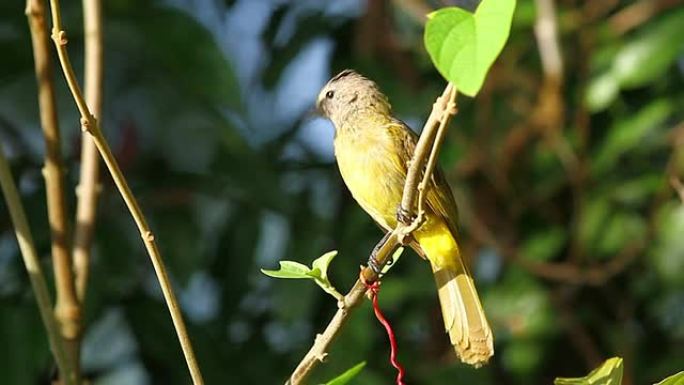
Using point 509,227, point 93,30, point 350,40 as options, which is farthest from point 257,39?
point 93,30

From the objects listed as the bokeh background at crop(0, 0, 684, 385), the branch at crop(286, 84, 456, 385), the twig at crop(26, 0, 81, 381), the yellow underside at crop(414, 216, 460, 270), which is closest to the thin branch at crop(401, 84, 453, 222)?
the branch at crop(286, 84, 456, 385)

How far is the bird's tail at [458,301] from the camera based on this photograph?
1749mm

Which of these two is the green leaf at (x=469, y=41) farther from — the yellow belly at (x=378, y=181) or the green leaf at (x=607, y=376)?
the yellow belly at (x=378, y=181)

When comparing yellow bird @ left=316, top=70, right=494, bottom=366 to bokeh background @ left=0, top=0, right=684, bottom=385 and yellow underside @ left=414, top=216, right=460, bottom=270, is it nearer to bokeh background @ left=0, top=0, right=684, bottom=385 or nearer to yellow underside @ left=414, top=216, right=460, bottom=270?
yellow underside @ left=414, top=216, right=460, bottom=270

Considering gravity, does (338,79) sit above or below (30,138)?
below

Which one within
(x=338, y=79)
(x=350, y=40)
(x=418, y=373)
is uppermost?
(x=350, y=40)

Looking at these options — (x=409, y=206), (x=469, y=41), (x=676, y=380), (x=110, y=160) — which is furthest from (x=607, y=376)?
(x=110, y=160)

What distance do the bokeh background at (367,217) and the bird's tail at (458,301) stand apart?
56 cm

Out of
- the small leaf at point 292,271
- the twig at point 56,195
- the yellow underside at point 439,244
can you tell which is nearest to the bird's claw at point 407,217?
the small leaf at point 292,271

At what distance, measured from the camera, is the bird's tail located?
175cm

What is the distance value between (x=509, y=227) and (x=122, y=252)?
91 cm

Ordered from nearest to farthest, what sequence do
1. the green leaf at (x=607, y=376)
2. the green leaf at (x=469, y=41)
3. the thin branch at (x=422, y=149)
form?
the green leaf at (x=469, y=41)
the thin branch at (x=422, y=149)
the green leaf at (x=607, y=376)

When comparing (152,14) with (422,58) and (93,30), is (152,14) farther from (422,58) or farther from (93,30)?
(93,30)

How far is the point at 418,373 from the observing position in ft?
9.01
